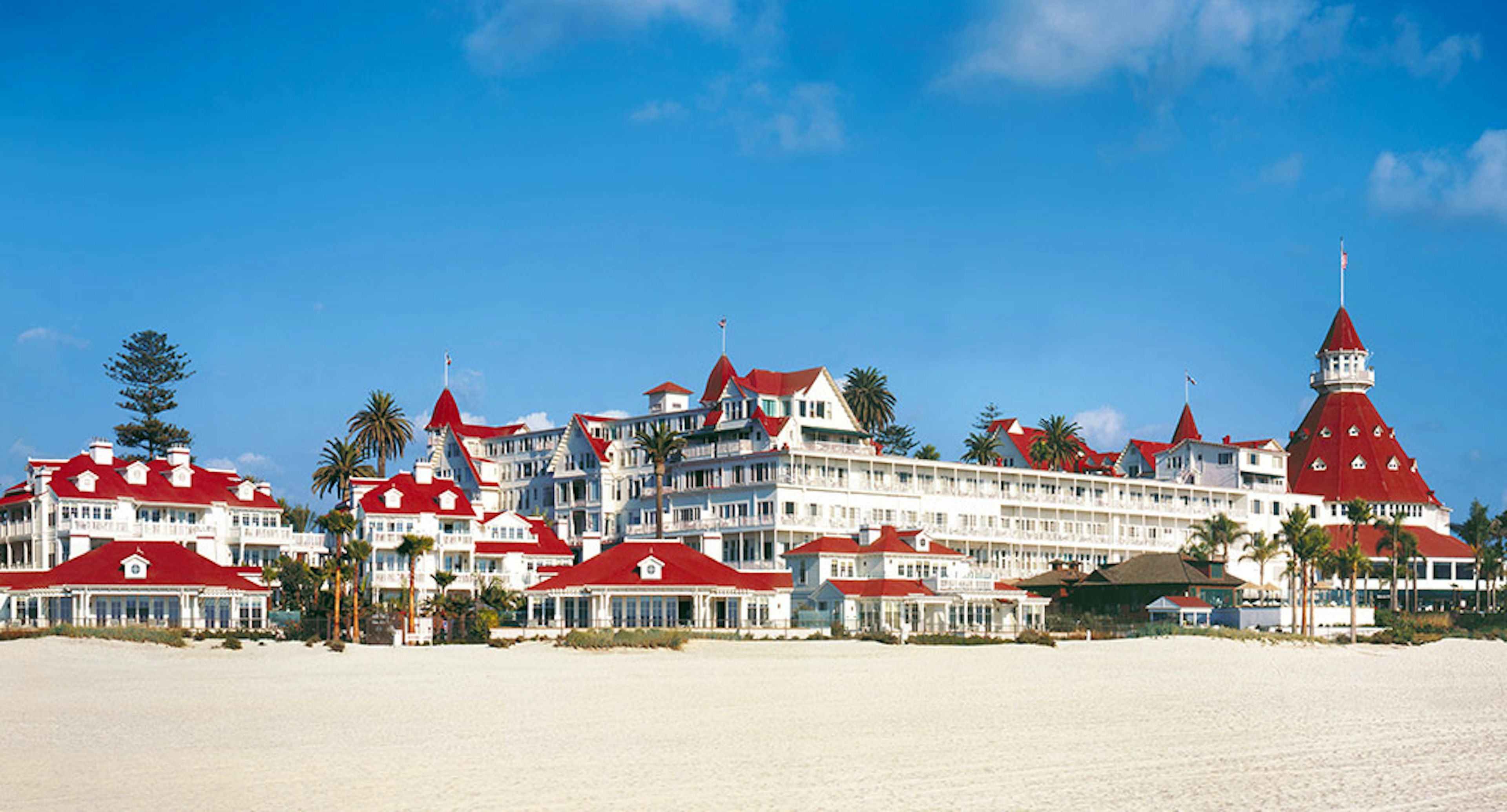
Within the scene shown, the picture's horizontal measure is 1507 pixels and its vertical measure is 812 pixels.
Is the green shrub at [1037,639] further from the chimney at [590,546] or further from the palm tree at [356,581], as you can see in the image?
the palm tree at [356,581]

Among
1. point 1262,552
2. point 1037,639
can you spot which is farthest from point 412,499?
point 1262,552

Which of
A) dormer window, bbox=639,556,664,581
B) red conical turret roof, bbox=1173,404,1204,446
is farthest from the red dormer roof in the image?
dormer window, bbox=639,556,664,581

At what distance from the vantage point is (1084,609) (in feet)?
260

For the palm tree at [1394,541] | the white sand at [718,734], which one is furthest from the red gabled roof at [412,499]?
the palm tree at [1394,541]

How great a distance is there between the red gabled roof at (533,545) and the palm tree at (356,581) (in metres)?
12.5

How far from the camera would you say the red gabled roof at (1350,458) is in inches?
4316

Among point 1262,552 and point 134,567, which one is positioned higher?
point 134,567

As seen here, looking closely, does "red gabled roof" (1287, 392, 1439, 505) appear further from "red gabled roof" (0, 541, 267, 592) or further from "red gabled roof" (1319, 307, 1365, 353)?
"red gabled roof" (0, 541, 267, 592)

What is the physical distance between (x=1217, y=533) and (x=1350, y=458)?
1941 cm

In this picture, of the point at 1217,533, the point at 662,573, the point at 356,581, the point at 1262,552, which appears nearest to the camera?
the point at 356,581

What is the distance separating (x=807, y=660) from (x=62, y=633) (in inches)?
1012

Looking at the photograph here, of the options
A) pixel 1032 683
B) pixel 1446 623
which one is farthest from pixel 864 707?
pixel 1446 623

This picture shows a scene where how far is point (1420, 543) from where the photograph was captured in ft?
335

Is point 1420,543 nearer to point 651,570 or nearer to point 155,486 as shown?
point 651,570
